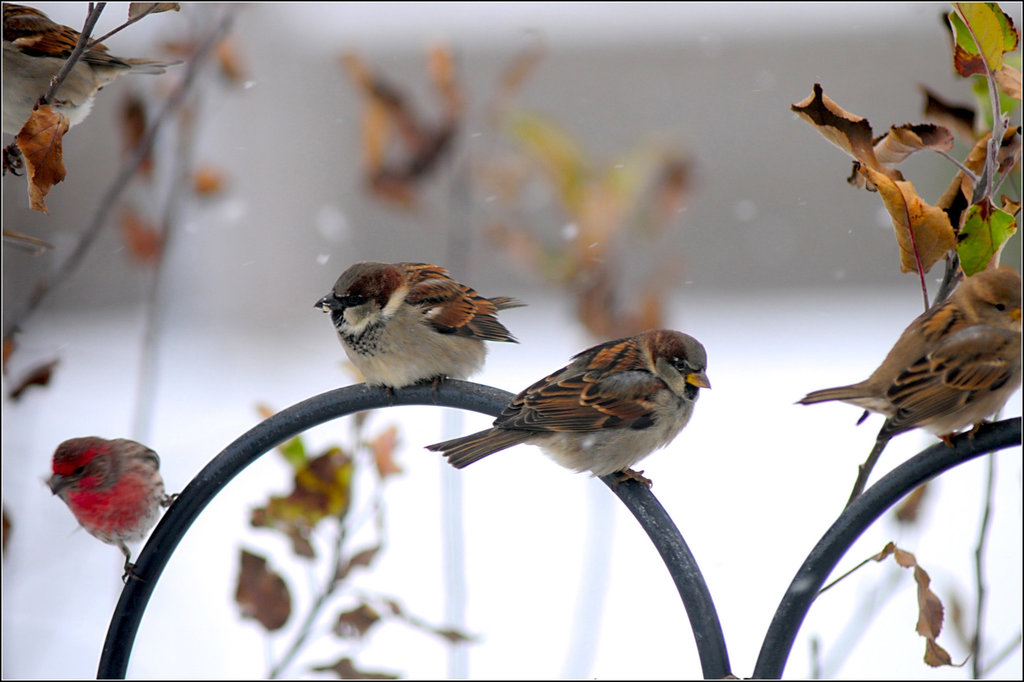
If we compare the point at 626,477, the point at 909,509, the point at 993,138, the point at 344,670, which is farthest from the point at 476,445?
the point at 909,509

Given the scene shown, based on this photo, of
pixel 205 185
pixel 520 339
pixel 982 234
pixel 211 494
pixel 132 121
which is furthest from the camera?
pixel 520 339

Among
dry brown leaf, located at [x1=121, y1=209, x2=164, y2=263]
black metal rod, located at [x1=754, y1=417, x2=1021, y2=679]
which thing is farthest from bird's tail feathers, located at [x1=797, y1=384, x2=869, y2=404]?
dry brown leaf, located at [x1=121, y1=209, x2=164, y2=263]

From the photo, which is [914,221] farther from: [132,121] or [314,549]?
[132,121]

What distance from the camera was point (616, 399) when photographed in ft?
4.73

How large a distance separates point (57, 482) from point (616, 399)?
81 centimetres

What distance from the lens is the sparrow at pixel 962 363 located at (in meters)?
0.91

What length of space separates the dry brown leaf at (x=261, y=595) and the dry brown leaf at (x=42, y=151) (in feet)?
2.59

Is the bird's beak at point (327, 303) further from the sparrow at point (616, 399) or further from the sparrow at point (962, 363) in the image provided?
the sparrow at point (962, 363)

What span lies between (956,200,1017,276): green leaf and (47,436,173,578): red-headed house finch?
1.07m

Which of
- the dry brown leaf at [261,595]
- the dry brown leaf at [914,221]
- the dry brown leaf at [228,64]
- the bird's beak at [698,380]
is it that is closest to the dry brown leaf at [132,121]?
the dry brown leaf at [228,64]

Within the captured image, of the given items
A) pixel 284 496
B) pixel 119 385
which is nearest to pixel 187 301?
pixel 119 385

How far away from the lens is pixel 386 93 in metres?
2.35

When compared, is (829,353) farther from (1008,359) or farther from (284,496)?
(1008,359)

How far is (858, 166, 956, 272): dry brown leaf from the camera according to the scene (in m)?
0.96
